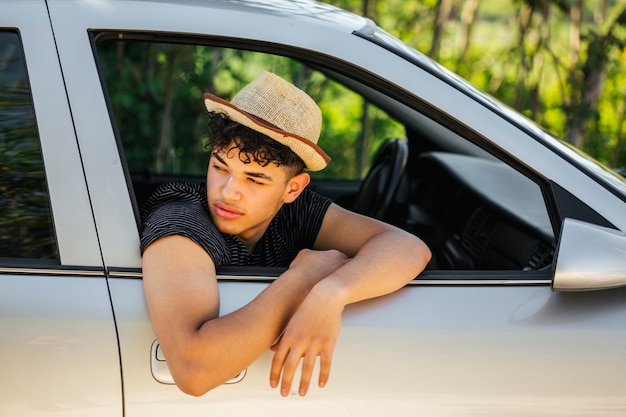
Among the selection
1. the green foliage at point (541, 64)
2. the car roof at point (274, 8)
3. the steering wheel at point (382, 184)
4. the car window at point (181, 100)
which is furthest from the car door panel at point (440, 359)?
the green foliage at point (541, 64)

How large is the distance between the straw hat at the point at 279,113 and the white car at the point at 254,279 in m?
0.09

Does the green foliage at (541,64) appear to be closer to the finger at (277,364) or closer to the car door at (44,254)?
the car door at (44,254)

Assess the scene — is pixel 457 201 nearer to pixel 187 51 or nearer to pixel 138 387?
pixel 138 387

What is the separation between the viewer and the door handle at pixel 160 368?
66.3 inches

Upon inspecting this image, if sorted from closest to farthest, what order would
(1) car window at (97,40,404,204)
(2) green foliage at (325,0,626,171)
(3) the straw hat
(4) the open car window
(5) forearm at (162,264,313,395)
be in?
1. (5) forearm at (162,264,313,395)
2. (3) the straw hat
3. (4) the open car window
4. (1) car window at (97,40,404,204)
5. (2) green foliage at (325,0,626,171)

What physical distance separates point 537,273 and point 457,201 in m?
1.25

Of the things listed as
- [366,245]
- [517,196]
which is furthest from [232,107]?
[517,196]

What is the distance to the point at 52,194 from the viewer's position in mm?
1742

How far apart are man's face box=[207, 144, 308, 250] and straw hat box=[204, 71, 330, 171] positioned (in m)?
0.07

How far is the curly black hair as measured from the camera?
180 cm

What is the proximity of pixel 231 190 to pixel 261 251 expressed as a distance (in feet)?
Result: 0.88

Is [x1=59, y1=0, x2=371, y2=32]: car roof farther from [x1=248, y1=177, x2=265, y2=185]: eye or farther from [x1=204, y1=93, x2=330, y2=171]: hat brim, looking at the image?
[x1=248, y1=177, x2=265, y2=185]: eye

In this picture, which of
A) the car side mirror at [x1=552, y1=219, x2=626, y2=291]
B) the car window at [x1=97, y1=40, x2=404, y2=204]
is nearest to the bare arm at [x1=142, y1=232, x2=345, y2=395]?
the car side mirror at [x1=552, y1=219, x2=626, y2=291]

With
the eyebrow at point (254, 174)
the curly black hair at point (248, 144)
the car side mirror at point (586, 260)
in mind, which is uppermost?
the curly black hair at point (248, 144)
